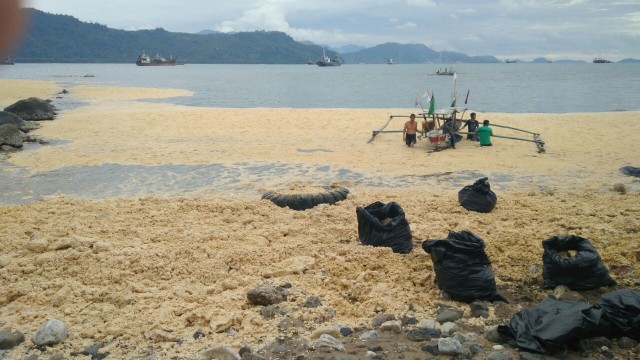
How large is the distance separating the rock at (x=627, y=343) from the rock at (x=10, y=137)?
14.1 m

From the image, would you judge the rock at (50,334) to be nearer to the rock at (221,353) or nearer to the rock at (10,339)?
the rock at (10,339)

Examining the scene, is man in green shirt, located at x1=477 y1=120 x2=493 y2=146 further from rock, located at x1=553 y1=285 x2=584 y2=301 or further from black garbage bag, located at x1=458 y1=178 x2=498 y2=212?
rock, located at x1=553 y1=285 x2=584 y2=301

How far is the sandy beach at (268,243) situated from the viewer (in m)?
4.31

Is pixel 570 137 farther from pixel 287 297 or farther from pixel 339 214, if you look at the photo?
pixel 287 297

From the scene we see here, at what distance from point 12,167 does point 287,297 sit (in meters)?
9.32

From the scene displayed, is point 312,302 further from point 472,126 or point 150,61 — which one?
point 150,61

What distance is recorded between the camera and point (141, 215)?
7.04 meters

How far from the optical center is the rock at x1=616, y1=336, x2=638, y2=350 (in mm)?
3682

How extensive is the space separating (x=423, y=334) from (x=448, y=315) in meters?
0.40

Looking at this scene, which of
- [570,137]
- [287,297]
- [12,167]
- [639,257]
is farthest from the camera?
[570,137]

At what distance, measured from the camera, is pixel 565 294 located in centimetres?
457

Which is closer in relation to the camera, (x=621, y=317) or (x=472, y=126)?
(x=621, y=317)

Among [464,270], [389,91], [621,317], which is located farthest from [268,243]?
[389,91]

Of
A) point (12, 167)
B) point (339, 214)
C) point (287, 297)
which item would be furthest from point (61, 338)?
point (12, 167)
